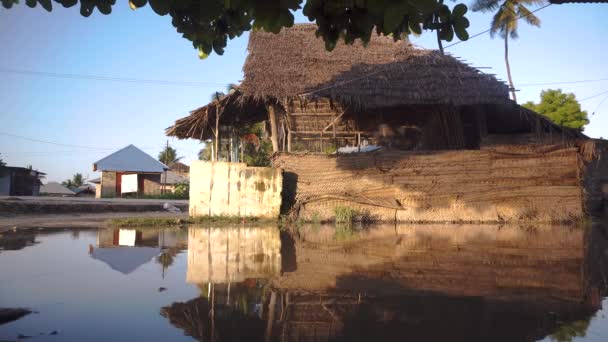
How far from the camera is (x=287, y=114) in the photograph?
1062cm

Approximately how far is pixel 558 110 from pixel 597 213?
1520cm

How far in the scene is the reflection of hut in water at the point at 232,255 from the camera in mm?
3906

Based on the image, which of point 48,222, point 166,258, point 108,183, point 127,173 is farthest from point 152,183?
point 166,258

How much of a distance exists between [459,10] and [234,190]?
321 inches

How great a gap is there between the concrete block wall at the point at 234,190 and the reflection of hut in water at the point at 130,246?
1.75 metres

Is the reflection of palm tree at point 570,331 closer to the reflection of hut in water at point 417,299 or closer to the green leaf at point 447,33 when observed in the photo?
the reflection of hut in water at point 417,299

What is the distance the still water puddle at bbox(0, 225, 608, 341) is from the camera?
240 centimetres

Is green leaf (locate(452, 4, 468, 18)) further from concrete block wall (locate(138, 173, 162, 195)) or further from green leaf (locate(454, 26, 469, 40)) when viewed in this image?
concrete block wall (locate(138, 173, 162, 195))

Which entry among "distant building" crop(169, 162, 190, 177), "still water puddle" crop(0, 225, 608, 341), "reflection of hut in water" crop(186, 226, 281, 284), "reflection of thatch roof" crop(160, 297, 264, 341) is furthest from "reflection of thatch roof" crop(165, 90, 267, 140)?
"distant building" crop(169, 162, 190, 177)

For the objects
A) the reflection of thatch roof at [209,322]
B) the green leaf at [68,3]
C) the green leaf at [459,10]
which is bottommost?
the reflection of thatch roof at [209,322]

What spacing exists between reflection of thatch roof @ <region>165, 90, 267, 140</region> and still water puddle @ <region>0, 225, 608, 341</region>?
506cm

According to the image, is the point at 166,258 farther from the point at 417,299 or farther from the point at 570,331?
the point at 570,331

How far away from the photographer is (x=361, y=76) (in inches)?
413

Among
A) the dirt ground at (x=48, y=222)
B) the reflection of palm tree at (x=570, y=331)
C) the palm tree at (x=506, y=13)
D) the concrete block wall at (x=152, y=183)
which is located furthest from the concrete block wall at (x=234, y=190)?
the concrete block wall at (x=152, y=183)
